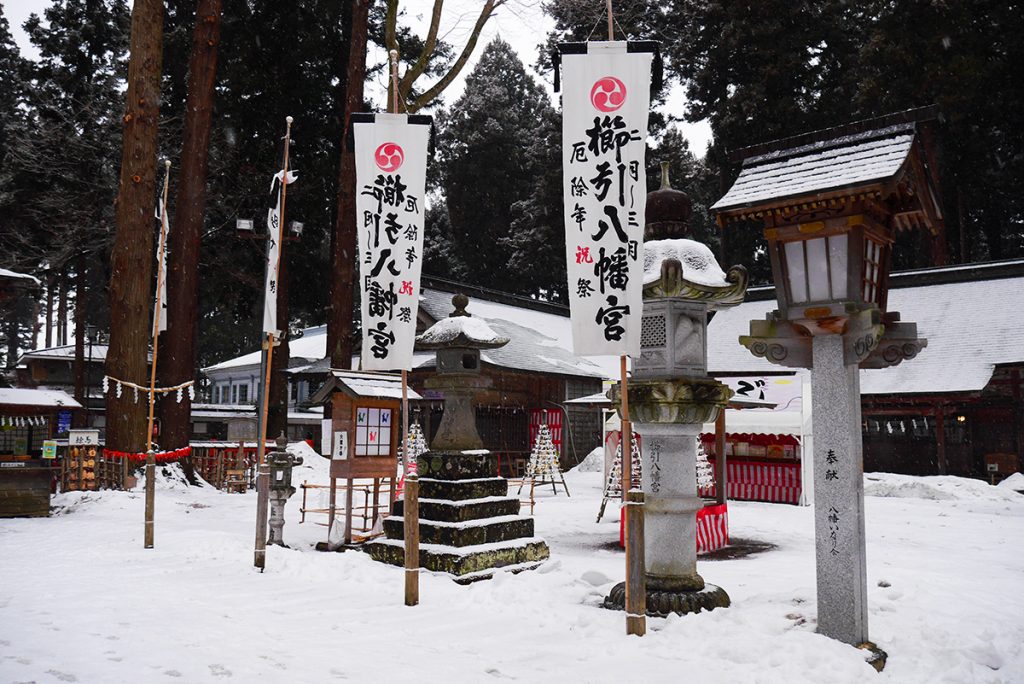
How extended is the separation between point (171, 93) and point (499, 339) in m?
20.8

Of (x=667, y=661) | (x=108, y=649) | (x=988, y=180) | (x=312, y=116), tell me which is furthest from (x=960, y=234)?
(x=108, y=649)

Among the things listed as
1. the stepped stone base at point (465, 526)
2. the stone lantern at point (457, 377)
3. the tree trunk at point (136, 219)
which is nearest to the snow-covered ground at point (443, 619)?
the stepped stone base at point (465, 526)

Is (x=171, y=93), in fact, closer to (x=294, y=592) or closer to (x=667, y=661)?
(x=294, y=592)

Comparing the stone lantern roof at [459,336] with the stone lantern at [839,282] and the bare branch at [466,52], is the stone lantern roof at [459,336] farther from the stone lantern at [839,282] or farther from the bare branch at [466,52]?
the bare branch at [466,52]

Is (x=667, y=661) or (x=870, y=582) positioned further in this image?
(x=870, y=582)

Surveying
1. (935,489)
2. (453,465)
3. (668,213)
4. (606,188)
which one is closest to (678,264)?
(668,213)

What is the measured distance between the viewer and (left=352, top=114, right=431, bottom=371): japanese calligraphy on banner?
8055 millimetres

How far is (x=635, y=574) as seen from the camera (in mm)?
6297

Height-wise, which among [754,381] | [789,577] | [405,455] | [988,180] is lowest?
[789,577]

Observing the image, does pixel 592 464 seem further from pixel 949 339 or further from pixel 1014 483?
pixel 1014 483

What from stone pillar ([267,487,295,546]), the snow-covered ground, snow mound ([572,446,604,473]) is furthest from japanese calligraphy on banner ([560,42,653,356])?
snow mound ([572,446,604,473])

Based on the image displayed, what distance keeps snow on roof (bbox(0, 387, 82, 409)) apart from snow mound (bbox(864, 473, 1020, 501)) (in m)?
19.7

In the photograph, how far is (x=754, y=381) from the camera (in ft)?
64.0

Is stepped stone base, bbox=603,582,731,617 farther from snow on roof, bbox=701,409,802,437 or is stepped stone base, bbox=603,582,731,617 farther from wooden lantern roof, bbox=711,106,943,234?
snow on roof, bbox=701,409,802,437
